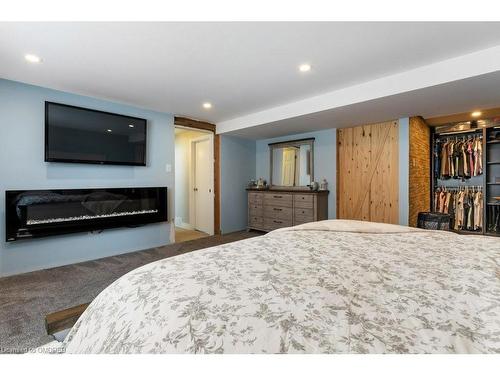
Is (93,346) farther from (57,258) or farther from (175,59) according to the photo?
(57,258)

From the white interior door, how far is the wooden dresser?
798mm

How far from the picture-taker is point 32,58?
7.07ft

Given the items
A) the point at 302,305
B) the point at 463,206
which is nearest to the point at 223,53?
the point at 302,305

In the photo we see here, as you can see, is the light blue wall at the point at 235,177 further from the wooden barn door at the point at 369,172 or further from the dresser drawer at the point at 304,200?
the wooden barn door at the point at 369,172

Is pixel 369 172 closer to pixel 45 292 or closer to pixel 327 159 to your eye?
pixel 327 159

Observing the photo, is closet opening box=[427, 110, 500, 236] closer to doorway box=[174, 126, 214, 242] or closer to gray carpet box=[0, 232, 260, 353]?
doorway box=[174, 126, 214, 242]

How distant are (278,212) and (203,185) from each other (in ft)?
5.37

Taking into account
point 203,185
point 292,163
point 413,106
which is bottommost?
point 203,185

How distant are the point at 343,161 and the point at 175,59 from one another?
308 centimetres

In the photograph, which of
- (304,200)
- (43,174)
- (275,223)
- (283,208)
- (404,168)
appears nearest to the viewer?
(43,174)

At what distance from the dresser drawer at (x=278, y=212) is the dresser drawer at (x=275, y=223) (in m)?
0.05

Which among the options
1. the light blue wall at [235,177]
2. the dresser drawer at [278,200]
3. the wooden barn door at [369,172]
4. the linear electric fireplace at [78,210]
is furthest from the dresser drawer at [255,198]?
the linear electric fireplace at [78,210]

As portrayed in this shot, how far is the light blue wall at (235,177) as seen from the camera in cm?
479

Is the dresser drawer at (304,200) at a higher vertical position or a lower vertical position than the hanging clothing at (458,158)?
lower
